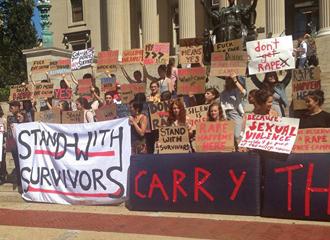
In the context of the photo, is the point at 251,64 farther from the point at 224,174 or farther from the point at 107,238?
the point at 107,238

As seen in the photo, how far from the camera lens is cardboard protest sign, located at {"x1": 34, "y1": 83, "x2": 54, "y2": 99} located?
12.5m

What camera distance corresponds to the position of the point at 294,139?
8.07 metres

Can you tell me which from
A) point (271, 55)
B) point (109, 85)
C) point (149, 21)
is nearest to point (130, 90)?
point (109, 85)

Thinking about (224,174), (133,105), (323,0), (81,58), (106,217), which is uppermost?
(323,0)

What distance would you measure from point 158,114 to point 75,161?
4.82ft

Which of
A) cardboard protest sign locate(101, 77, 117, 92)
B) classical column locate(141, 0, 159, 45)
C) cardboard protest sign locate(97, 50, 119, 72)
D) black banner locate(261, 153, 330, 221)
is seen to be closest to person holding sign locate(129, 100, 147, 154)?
black banner locate(261, 153, 330, 221)

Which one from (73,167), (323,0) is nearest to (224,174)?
(73,167)

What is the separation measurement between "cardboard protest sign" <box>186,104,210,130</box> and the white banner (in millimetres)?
925

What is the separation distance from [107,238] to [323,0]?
72.0 feet

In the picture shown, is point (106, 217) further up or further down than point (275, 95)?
further down

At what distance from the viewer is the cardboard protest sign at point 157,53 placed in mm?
11844

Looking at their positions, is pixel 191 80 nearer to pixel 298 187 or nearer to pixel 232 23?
pixel 298 187

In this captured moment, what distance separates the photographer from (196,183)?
8648 millimetres

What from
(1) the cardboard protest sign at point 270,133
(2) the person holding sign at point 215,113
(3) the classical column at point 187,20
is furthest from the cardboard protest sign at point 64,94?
(3) the classical column at point 187,20
